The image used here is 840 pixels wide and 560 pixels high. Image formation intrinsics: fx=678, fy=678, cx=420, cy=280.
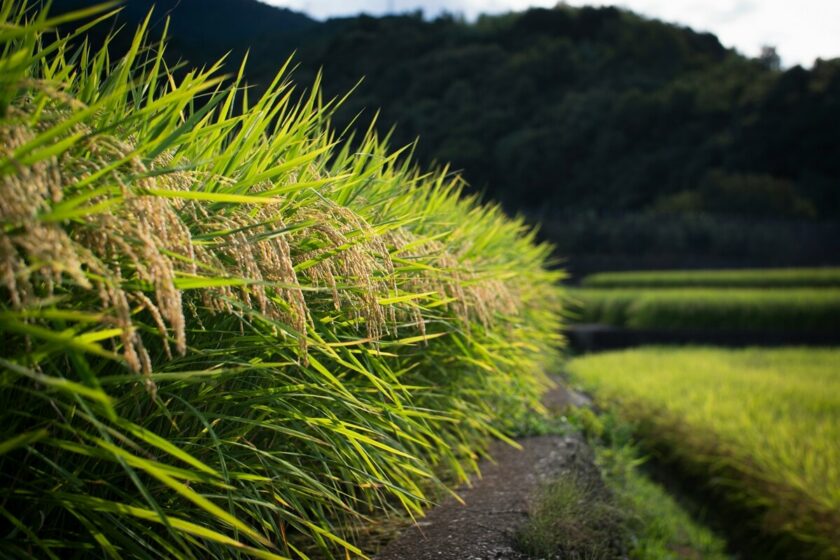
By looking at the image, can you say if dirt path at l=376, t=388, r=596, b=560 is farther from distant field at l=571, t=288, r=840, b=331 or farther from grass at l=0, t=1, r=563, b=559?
distant field at l=571, t=288, r=840, b=331

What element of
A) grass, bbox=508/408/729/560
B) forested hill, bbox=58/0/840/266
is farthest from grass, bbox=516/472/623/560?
forested hill, bbox=58/0/840/266

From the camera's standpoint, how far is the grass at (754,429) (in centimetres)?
335

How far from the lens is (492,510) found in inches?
80.2

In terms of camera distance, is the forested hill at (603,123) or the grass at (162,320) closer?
the grass at (162,320)

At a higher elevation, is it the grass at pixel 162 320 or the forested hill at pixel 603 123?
the forested hill at pixel 603 123

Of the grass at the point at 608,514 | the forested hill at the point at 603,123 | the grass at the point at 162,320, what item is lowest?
the grass at the point at 608,514

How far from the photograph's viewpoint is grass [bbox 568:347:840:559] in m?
3.35

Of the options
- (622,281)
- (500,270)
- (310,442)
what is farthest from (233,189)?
(622,281)

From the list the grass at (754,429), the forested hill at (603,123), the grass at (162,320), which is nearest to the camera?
the grass at (162,320)

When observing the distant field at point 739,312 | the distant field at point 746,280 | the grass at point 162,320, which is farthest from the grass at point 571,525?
the distant field at point 746,280

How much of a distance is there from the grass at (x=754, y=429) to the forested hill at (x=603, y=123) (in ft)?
58.2

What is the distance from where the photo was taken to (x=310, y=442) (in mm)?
1549

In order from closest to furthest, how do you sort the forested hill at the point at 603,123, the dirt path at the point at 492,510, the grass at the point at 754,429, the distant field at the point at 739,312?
the dirt path at the point at 492,510 < the grass at the point at 754,429 < the distant field at the point at 739,312 < the forested hill at the point at 603,123

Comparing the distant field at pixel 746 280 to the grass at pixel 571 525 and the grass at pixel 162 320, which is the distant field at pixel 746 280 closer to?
the grass at pixel 571 525
